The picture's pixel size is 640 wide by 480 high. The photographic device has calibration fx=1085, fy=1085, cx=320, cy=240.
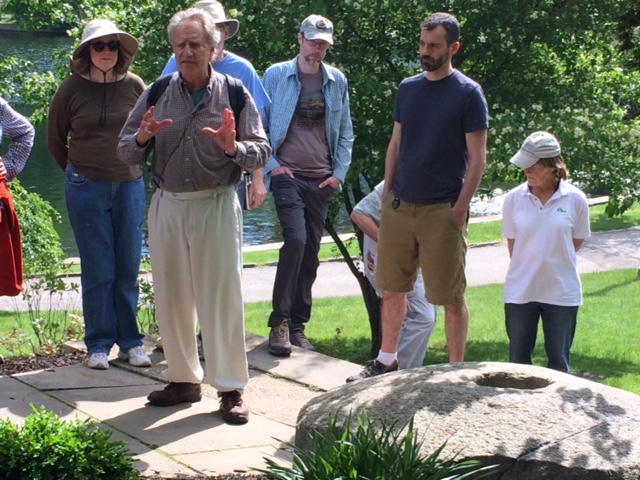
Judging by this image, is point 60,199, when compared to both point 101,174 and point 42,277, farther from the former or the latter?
point 101,174

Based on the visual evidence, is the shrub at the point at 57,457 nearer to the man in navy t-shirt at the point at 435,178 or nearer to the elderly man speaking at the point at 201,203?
the elderly man speaking at the point at 201,203

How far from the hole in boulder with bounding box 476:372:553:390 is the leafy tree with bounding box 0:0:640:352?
13.2 ft

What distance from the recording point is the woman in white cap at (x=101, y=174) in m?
6.41

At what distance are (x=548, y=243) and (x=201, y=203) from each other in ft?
7.09

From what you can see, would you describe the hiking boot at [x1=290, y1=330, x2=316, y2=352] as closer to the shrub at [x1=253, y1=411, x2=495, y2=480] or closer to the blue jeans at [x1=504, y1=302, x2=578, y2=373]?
the blue jeans at [x1=504, y1=302, x2=578, y2=373]

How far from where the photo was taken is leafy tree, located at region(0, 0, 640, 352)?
8.98 m

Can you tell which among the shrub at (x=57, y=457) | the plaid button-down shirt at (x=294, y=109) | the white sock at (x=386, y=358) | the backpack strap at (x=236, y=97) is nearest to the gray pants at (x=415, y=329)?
the white sock at (x=386, y=358)

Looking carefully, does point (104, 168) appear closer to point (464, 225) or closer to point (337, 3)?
point (464, 225)

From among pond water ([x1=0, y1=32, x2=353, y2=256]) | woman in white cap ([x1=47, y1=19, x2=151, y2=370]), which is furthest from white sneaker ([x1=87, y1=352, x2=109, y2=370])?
pond water ([x1=0, y1=32, x2=353, y2=256])

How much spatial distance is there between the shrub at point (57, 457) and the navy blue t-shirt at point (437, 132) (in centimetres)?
254

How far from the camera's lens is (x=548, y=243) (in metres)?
6.47

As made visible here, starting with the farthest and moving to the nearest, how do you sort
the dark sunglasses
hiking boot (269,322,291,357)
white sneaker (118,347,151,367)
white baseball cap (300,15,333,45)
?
1. white baseball cap (300,15,333,45)
2. hiking boot (269,322,291,357)
3. white sneaker (118,347,151,367)
4. the dark sunglasses

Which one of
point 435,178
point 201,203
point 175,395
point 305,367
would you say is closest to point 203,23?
point 201,203

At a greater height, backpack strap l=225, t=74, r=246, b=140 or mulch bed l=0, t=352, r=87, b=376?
backpack strap l=225, t=74, r=246, b=140
